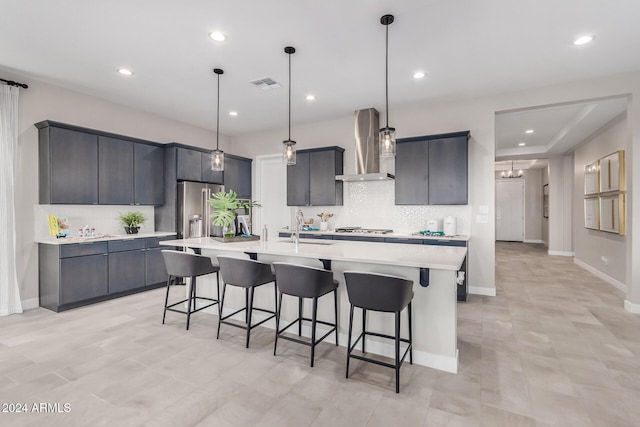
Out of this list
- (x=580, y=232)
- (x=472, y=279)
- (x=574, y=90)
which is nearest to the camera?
(x=574, y=90)

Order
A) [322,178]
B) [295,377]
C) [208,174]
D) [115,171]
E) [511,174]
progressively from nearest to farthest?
1. [295,377]
2. [115,171]
3. [322,178]
4. [208,174]
5. [511,174]

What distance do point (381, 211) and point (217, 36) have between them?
3513 mm

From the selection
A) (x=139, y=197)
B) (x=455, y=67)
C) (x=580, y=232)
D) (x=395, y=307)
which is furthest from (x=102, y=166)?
(x=580, y=232)

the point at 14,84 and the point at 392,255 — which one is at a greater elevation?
the point at 14,84

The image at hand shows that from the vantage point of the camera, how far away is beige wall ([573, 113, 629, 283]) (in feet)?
16.0

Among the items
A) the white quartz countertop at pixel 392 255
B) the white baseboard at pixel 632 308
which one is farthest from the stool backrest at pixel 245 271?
the white baseboard at pixel 632 308

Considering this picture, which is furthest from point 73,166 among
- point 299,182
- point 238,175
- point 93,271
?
point 299,182

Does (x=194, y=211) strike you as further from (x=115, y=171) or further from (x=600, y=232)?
(x=600, y=232)

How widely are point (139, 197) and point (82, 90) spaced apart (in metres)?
1.63

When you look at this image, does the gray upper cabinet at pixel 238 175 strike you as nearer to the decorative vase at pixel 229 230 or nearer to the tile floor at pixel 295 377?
the decorative vase at pixel 229 230

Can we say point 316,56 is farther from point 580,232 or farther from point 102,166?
point 580,232

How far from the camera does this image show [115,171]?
460 cm

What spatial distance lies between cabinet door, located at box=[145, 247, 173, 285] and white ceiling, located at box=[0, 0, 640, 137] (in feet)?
7.68

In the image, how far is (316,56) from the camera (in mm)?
3408
